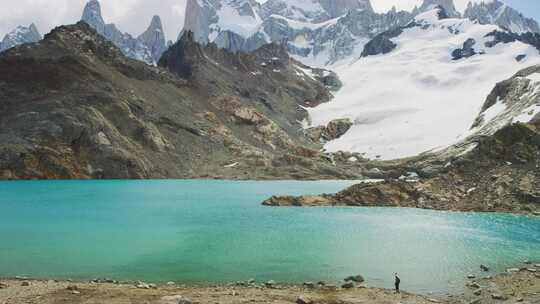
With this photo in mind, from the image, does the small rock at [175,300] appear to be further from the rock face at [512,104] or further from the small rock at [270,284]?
the rock face at [512,104]

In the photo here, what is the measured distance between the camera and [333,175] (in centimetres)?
15862

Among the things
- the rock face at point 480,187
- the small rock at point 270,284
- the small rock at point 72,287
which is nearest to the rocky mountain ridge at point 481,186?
the rock face at point 480,187

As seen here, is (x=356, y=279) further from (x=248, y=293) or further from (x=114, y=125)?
(x=114, y=125)

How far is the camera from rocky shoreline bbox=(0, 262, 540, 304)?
22.0 meters

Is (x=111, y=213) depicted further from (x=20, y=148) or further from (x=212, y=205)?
(x=20, y=148)

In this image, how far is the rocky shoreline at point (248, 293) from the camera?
72.1 ft

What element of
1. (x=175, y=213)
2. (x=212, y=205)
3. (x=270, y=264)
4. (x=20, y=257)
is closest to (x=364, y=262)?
(x=270, y=264)

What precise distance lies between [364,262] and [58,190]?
71.0 m

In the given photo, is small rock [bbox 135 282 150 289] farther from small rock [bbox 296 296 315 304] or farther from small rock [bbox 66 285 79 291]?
small rock [bbox 296 296 315 304]

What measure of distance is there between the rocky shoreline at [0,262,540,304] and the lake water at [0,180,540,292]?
1.60 metres

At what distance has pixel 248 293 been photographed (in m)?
24.3

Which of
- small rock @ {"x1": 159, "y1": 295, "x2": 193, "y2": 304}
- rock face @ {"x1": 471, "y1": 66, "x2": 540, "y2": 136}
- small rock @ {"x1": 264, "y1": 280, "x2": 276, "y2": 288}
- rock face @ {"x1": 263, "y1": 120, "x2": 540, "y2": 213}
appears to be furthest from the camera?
rock face @ {"x1": 471, "y1": 66, "x2": 540, "y2": 136}

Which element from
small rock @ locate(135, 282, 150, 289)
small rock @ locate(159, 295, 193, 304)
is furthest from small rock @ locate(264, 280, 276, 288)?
small rock @ locate(159, 295, 193, 304)

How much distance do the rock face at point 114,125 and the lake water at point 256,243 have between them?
58.2 m
